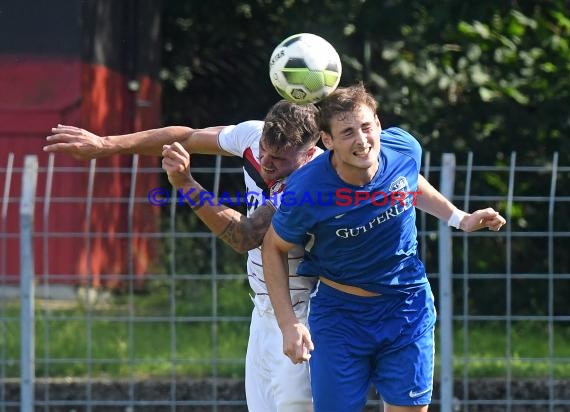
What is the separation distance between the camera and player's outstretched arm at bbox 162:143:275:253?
14.3 feet

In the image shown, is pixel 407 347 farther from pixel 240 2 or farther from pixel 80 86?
pixel 240 2

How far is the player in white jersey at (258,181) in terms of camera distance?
457 centimetres

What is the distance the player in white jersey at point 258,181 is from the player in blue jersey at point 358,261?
13cm

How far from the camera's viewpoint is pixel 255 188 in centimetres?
486

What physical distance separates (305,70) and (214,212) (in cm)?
71

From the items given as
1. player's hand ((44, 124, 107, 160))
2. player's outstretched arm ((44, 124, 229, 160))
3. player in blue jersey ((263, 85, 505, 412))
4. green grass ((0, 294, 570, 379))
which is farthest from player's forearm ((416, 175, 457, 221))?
green grass ((0, 294, 570, 379))

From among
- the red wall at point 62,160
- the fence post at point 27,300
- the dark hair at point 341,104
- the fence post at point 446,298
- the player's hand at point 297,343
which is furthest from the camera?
the red wall at point 62,160

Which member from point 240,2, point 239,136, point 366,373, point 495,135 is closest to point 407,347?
point 366,373

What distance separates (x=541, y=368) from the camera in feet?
22.5

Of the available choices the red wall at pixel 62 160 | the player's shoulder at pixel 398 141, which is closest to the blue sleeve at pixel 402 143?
the player's shoulder at pixel 398 141

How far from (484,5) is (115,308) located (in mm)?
3948

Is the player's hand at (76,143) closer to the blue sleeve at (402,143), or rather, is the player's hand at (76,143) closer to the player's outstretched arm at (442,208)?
the blue sleeve at (402,143)

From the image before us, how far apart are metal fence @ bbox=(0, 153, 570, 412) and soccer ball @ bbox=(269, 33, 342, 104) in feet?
4.53

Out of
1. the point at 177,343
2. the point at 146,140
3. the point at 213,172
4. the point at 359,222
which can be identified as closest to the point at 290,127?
the point at 359,222
